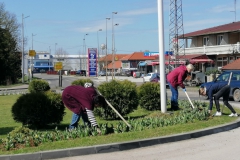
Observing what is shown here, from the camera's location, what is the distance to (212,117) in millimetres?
12883

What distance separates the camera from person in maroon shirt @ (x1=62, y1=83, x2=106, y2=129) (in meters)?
9.89

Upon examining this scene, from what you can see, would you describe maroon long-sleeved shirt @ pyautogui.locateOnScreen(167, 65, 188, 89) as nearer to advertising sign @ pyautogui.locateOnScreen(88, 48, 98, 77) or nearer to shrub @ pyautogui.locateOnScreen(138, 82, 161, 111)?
shrub @ pyautogui.locateOnScreen(138, 82, 161, 111)

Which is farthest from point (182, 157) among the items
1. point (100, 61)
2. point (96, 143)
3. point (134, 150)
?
point (100, 61)

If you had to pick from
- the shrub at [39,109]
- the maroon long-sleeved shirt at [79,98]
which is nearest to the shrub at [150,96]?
the shrub at [39,109]

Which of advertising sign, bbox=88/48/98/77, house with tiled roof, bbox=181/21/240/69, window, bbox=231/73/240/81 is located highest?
house with tiled roof, bbox=181/21/240/69

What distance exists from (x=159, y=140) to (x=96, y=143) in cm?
153

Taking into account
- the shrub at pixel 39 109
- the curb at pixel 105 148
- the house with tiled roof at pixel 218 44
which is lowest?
the curb at pixel 105 148

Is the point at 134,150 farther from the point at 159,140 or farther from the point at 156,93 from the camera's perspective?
the point at 156,93

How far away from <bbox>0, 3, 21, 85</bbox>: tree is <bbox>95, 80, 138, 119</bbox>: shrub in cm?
4961

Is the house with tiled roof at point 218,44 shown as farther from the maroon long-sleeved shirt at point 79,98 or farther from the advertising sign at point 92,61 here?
the maroon long-sleeved shirt at point 79,98

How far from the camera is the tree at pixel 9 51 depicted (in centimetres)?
6188

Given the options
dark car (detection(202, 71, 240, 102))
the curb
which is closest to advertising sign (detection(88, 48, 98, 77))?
dark car (detection(202, 71, 240, 102))

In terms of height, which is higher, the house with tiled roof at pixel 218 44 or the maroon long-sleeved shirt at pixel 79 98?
the house with tiled roof at pixel 218 44

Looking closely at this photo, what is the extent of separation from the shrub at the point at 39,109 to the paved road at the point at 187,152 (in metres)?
4.11
